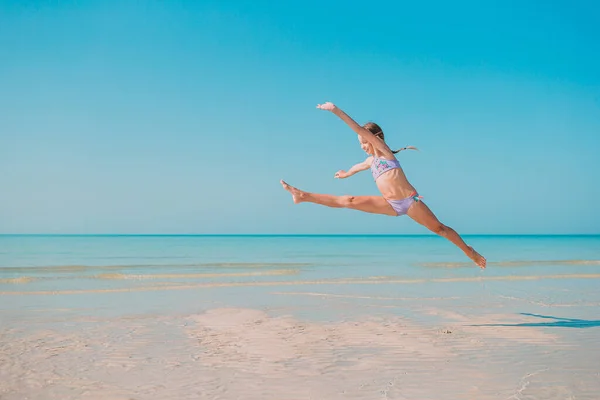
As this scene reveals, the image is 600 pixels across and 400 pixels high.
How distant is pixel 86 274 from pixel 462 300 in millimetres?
12259

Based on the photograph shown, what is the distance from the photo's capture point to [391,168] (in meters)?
7.62

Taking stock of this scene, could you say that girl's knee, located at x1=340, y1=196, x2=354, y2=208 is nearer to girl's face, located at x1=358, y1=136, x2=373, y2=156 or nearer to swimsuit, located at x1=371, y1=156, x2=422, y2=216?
swimsuit, located at x1=371, y1=156, x2=422, y2=216

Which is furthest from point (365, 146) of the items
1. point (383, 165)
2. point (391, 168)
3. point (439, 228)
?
point (439, 228)

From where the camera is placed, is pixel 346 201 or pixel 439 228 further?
pixel 439 228

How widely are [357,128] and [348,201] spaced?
1.20 meters

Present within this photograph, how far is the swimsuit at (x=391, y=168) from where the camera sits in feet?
25.0

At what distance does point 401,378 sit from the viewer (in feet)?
20.7

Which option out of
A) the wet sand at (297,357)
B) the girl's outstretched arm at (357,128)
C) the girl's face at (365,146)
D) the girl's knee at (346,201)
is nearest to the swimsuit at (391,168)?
the girl's face at (365,146)

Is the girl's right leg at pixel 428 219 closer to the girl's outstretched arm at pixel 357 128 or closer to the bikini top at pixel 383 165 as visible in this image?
the bikini top at pixel 383 165

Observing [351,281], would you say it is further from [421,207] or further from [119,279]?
[421,207]

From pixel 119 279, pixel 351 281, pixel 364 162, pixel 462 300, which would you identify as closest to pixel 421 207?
pixel 364 162

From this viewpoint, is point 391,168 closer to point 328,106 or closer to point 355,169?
point 355,169

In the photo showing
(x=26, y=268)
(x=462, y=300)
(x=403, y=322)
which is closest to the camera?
(x=403, y=322)

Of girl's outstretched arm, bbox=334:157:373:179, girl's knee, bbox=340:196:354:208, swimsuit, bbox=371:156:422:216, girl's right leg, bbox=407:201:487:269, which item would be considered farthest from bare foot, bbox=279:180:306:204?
girl's right leg, bbox=407:201:487:269
